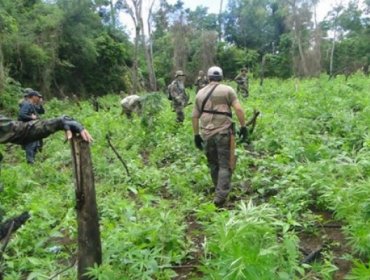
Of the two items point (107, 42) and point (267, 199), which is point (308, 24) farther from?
point (267, 199)

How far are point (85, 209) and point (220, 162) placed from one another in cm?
278

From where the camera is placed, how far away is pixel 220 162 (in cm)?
569

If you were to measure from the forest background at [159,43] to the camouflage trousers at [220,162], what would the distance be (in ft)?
44.9

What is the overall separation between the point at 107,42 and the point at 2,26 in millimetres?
14044

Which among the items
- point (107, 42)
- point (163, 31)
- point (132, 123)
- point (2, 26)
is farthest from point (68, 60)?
point (163, 31)

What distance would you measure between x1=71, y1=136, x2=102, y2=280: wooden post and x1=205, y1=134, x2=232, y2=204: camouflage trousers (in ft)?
8.01

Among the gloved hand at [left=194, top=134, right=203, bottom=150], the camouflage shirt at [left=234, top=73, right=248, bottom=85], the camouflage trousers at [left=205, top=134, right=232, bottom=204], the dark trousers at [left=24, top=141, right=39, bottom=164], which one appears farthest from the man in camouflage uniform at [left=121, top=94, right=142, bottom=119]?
the camouflage trousers at [left=205, top=134, right=232, bottom=204]

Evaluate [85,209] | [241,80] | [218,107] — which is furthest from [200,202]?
[241,80]

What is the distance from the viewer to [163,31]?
47.0 m

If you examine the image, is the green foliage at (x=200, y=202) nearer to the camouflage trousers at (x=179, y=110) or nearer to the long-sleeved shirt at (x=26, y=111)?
the camouflage trousers at (x=179, y=110)

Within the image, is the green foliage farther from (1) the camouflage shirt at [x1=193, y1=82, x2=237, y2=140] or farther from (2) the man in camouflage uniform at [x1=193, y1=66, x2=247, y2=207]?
(1) the camouflage shirt at [x1=193, y1=82, x2=237, y2=140]

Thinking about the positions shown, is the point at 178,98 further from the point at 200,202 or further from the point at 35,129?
the point at 35,129

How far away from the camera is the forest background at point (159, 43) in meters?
23.7

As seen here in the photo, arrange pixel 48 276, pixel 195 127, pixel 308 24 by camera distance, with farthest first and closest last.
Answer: pixel 308 24, pixel 195 127, pixel 48 276
